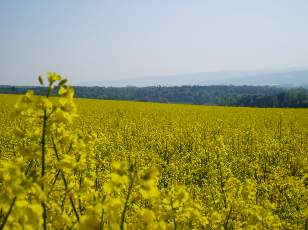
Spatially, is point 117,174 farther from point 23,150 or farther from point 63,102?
point 23,150

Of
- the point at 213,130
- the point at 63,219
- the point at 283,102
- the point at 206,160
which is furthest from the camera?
the point at 283,102

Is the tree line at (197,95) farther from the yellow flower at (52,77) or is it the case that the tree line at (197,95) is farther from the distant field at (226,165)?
the yellow flower at (52,77)

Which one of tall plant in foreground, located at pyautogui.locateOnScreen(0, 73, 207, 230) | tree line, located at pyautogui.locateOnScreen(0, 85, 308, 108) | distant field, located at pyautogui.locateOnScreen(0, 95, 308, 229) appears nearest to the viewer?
tall plant in foreground, located at pyautogui.locateOnScreen(0, 73, 207, 230)

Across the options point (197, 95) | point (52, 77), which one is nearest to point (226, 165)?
point (52, 77)

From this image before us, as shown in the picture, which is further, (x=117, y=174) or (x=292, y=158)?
(x=292, y=158)

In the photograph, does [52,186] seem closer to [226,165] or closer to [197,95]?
[226,165]

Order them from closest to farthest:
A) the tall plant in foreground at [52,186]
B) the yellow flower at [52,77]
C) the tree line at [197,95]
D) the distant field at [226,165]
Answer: the tall plant in foreground at [52,186]
the yellow flower at [52,77]
the distant field at [226,165]
the tree line at [197,95]

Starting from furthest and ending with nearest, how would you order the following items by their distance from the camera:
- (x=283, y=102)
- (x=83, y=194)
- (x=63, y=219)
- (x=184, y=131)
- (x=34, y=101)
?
(x=283, y=102) → (x=184, y=131) → (x=83, y=194) → (x=63, y=219) → (x=34, y=101)

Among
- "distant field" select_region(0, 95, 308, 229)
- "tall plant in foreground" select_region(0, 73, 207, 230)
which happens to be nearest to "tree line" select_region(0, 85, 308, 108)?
"distant field" select_region(0, 95, 308, 229)

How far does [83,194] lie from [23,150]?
1.98 ft

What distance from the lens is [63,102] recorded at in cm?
237

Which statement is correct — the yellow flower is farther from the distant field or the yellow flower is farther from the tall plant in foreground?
the distant field

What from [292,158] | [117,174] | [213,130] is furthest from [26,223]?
[213,130]

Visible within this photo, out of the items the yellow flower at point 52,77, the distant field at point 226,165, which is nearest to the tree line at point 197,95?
the distant field at point 226,165
